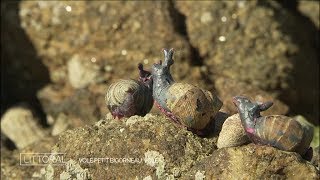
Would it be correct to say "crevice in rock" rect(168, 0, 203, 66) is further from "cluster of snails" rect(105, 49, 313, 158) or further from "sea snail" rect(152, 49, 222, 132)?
"sea snail" rect(152, 49, 222, 132)

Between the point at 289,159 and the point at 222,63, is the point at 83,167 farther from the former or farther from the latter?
the point at 222,63

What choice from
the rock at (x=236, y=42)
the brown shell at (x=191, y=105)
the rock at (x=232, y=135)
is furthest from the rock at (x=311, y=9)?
the rock at (x=232, y=135)

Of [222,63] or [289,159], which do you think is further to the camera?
[222,63]

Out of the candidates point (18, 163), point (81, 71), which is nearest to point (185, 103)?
point (18, 163)

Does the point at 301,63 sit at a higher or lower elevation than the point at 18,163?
higher

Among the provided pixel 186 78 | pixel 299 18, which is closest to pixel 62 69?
pixel 186 78

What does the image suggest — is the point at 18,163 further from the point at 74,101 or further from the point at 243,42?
the point at 243,42

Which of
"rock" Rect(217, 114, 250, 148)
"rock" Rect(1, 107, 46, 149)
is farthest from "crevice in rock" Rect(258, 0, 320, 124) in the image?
"rock" Rect(217, 114, 250, 148)
